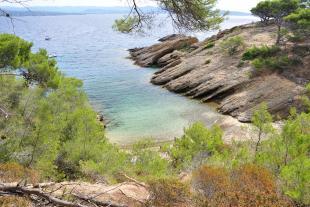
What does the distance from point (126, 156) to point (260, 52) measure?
30346 mm

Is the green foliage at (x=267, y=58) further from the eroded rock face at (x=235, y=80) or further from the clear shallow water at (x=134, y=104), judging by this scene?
the clear shallow water at (x=134, y=104)

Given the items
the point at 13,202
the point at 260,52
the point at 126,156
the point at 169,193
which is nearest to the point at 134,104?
the point at 260,52

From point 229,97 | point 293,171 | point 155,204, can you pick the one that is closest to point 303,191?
point 293,171

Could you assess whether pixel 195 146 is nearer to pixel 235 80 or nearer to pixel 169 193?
pixel 169 193

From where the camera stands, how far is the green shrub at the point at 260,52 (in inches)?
1682

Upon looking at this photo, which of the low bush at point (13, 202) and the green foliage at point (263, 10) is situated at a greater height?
the low bush at point (13, 202)

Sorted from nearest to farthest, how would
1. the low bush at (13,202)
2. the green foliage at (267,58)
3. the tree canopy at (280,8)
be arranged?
1. the low bush at (13,202)
2. the green foliage at (267,58)
3. the tree canopy at (280,8)

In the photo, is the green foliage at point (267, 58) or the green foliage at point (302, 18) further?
the green foliage at point (302, 18)

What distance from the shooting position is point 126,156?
1670cm

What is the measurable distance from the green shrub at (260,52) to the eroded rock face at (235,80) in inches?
46.0

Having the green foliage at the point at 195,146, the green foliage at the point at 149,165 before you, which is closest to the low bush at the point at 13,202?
the green foliage at the point at 149,165

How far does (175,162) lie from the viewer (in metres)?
17.8

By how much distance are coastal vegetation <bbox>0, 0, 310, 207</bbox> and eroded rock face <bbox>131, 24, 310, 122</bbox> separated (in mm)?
2418

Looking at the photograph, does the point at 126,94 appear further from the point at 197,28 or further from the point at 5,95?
the point at 197,28
